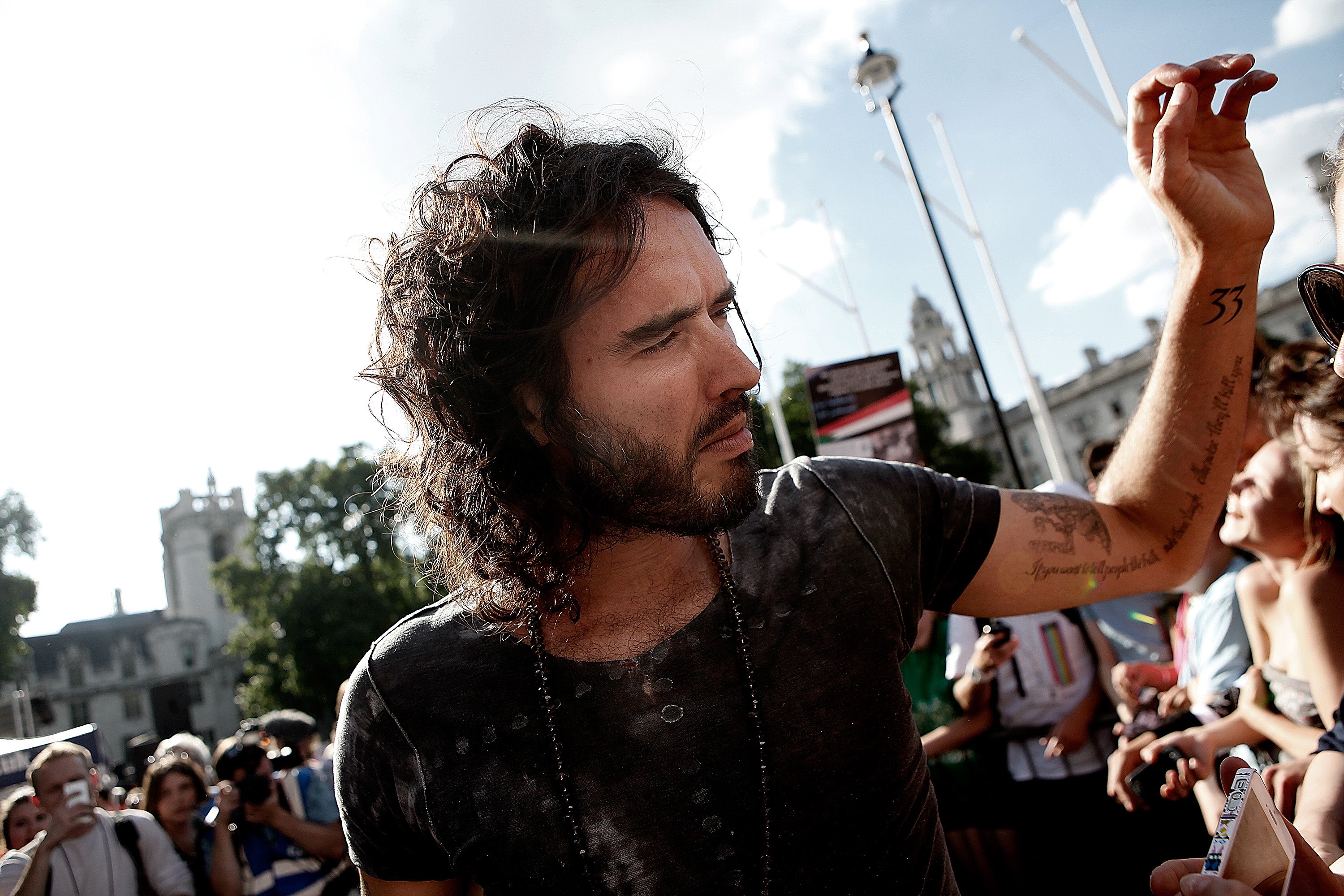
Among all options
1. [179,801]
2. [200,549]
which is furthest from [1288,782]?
[200,549]

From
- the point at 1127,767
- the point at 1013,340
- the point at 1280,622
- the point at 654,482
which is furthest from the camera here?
the point at 1013,340

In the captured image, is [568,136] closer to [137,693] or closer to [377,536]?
[377,536]

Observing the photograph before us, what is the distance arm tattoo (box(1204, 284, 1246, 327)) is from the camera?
4.24 feet

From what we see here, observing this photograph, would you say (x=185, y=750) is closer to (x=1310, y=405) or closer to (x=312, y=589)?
(x=1310, y=405)

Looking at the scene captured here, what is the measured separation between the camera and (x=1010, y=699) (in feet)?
12.5

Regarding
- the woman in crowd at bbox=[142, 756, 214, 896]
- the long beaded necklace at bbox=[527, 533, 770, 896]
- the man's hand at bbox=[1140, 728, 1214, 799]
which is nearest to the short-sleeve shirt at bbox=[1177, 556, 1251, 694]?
the man's hand at bbox=[1140, 728, 1214, 799]

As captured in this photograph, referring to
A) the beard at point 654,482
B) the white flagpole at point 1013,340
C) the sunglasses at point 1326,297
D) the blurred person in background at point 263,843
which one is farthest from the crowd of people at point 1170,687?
the white flagpole at point 1013,340

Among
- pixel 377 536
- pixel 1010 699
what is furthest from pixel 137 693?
pixel 1010 699

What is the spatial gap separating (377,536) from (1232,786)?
29271 mm

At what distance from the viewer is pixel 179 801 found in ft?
16.6

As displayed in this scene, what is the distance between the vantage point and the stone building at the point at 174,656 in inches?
2084

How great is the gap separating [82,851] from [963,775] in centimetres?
445

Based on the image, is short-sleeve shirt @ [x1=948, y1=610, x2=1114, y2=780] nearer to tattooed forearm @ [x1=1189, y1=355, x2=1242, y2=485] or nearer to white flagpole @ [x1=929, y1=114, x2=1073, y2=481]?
tattooed forearm @ [x1=1189, y1=355, x2=1242, y2=485]

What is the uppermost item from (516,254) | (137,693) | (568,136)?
(137,693)
